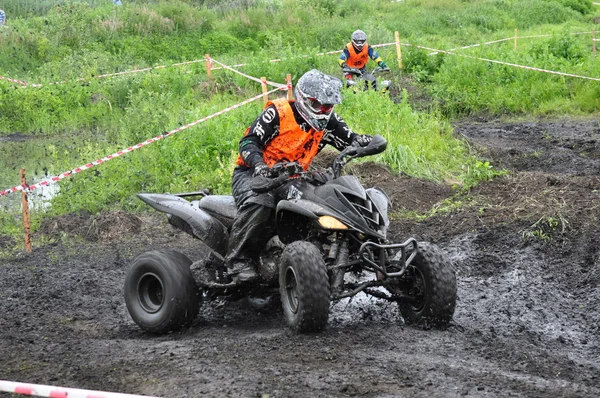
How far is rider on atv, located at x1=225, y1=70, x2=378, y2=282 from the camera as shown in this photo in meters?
6.59

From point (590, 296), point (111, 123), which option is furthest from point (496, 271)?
point (111, 123)

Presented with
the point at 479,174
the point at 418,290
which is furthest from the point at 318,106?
the point at 479,174

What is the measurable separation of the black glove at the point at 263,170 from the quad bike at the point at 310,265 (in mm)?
33

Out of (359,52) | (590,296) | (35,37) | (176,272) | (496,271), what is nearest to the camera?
(176,272)

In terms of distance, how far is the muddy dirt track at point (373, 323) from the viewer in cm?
506

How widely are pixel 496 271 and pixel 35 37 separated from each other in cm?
2112

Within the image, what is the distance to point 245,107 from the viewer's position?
46.2ft

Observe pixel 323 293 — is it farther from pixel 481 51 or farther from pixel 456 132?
pixel 481 51

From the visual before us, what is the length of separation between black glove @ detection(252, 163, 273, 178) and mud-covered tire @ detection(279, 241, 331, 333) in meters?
0.59

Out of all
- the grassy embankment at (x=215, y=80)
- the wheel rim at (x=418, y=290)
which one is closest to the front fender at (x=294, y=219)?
the wheel rim at (x=418, y=290)

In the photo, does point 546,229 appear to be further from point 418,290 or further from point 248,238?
point 248,238

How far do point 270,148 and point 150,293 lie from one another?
4.89 feet

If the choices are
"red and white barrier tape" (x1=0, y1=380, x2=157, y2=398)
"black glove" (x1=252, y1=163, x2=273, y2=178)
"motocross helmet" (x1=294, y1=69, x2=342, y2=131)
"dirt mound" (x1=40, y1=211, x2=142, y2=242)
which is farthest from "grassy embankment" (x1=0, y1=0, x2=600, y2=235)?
"red and white barrier tape" (x1=0, y1=380, x2=157, y2=398)

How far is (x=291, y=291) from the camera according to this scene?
6.29m
